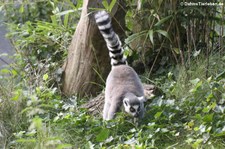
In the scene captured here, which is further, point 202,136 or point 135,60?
point 135,60

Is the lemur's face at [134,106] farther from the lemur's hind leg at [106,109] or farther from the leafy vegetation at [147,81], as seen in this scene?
the lemur's hind leg at [106,109]

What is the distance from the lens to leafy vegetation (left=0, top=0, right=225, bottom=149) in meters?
4.55

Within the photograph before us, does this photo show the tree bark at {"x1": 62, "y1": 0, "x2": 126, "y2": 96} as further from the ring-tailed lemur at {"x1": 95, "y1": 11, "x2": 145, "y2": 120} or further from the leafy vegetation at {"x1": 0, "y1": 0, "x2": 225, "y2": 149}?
the ring-tailed lemur at {"x1": 95, "y1": 11, "x2": 145, "y2": 120}

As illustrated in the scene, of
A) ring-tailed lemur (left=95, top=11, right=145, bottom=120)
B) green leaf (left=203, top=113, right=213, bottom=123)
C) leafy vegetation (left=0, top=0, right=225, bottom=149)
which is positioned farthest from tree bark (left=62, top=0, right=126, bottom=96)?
green leaf (left=203, top=113, right=213, bottom=123)

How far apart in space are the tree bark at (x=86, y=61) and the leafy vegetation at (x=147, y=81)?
131mm

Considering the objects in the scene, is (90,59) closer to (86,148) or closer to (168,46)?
(168,46)

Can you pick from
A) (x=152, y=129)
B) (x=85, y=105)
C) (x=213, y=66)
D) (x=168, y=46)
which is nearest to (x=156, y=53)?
(x=168, y=46)

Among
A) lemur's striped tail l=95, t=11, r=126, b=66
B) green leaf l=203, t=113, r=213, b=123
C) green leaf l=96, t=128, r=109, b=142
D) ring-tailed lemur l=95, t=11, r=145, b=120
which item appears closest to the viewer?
green leaf l=203, t=113, r=213, b=123

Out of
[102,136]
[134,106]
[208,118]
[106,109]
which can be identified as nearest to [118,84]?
[106,109]

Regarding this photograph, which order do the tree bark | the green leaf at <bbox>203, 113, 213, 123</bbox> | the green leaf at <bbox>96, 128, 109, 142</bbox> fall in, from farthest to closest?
1. the tree bark
2. the green leaf at <bbox>96, 128, 109, 142</bbox>
3. the green leaf at <bbox>203, 113, 213, 123</bbox>

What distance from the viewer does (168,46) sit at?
612 centimetres

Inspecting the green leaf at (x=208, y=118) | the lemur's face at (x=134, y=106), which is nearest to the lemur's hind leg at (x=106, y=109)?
the lemur's face at (x=134, y=106)

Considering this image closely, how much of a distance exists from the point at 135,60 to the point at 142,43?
8.4 inches

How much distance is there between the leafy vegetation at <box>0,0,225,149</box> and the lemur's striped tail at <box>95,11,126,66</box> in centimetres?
19
